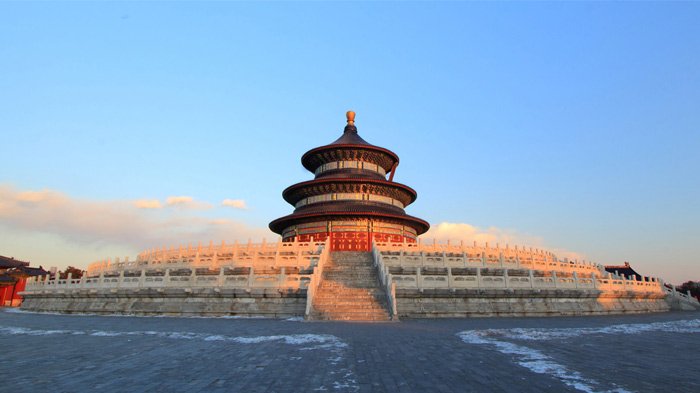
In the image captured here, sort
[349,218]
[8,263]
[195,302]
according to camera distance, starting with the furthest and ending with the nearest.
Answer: [8,263] → [349,218] → [195,302]

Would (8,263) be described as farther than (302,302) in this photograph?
Yes

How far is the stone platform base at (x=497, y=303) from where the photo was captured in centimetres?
1770

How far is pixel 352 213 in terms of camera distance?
34.1 meters

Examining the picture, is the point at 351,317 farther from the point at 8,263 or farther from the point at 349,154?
the point at 8,263

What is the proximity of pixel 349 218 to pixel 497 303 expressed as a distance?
723 inches

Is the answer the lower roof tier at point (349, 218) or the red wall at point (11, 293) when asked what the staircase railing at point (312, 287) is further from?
the red wall at point (11, 293)

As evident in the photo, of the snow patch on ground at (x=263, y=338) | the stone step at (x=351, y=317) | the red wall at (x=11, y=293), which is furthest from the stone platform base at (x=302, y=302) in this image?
the red wall at (x=11, y=293)

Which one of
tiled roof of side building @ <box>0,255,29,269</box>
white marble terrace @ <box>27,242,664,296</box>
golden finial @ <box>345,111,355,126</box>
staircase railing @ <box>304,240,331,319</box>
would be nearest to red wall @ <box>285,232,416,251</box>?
white marble terrace @ <box>27,242,664,296</box>

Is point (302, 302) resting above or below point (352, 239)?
below

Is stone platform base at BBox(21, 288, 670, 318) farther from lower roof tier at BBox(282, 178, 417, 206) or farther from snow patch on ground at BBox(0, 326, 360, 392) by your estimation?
lower roof tier at BBox(282, 178, 417, 206)

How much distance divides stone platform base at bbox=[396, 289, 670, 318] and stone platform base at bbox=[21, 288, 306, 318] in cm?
507

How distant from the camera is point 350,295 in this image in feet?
59.0

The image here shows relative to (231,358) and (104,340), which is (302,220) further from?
(231,358)

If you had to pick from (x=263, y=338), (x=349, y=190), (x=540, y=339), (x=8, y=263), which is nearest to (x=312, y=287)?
(x=263, y=338)
